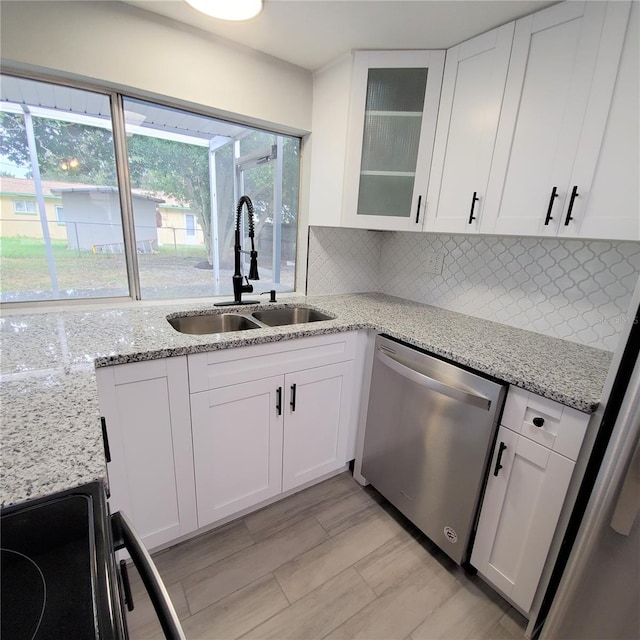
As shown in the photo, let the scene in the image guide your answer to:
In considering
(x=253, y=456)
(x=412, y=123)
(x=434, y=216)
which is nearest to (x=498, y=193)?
(x=434, y=216)

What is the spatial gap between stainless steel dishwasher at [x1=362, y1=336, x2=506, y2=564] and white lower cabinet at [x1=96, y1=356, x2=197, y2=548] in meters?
0.90

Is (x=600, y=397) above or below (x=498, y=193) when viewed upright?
below

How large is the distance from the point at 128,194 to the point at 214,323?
0.77m

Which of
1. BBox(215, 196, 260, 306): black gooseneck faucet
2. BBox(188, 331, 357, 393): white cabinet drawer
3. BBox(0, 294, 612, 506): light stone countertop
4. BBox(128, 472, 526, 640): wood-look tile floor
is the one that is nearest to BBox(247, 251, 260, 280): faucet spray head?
BBox(215, 196, 260, 306): black gooseneck faucet

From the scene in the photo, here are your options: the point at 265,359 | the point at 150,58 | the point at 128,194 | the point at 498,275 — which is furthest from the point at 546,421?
the point at 150,58

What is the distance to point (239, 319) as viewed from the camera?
1842 millimetres

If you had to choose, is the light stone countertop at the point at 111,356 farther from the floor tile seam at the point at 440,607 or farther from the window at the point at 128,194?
the floor tile seam at the point at 440,607

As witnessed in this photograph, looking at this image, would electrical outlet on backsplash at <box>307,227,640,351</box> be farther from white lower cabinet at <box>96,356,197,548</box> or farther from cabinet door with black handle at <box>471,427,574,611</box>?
white lower cabinet at <box>96,356,197,548</box>

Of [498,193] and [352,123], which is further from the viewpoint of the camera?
[352,123]

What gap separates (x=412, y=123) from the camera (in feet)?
5.50

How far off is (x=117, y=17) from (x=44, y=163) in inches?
27.2

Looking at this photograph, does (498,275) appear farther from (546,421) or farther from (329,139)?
(329,139)

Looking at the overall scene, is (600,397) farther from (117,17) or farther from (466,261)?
(117,17)

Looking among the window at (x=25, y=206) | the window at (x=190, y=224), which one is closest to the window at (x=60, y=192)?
the window at (x=25, y=206)
